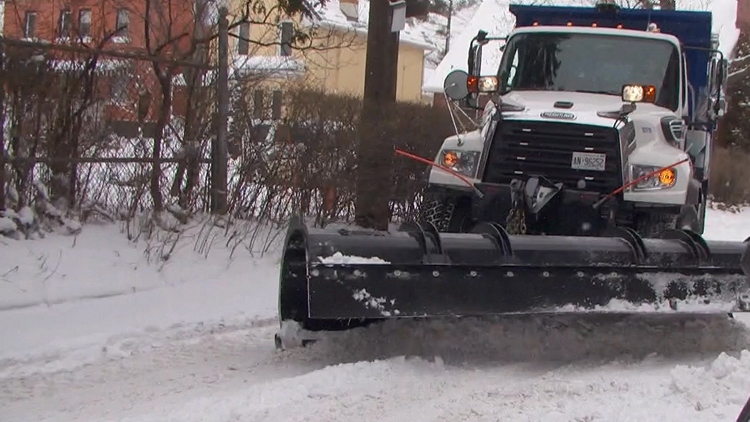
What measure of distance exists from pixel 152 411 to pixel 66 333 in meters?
1.93

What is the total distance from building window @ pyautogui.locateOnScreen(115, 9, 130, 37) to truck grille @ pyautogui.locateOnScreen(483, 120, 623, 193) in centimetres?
411

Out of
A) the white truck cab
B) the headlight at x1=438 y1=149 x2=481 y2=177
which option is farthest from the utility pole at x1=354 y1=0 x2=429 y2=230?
the headlight at x1=438 y1=149 x2=481 y2=177

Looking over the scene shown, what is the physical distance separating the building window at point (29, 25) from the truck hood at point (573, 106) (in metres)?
4.43

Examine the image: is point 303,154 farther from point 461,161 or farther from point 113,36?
point 461,161

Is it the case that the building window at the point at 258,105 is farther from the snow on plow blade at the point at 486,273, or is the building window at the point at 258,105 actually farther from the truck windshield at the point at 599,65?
the snow on plow blade at the point at 486,273

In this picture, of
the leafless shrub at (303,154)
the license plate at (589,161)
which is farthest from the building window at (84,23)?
the license plate at (589,161)

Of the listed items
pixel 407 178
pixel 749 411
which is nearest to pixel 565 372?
pixel 749 411

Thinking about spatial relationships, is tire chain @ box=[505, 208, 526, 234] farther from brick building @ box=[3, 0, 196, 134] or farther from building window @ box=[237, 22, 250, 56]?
building window @ box=[237, 22, 250, 56]

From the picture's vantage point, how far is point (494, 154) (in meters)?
7.64

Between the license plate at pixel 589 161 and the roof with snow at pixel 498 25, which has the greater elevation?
the roof with snow at pixel 498 25

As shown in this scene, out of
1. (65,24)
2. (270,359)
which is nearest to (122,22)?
(65,24)

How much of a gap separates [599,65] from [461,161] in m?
1.74

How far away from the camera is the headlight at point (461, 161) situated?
25.7ft

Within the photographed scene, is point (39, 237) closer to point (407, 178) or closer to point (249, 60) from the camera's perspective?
point (249, 60)
